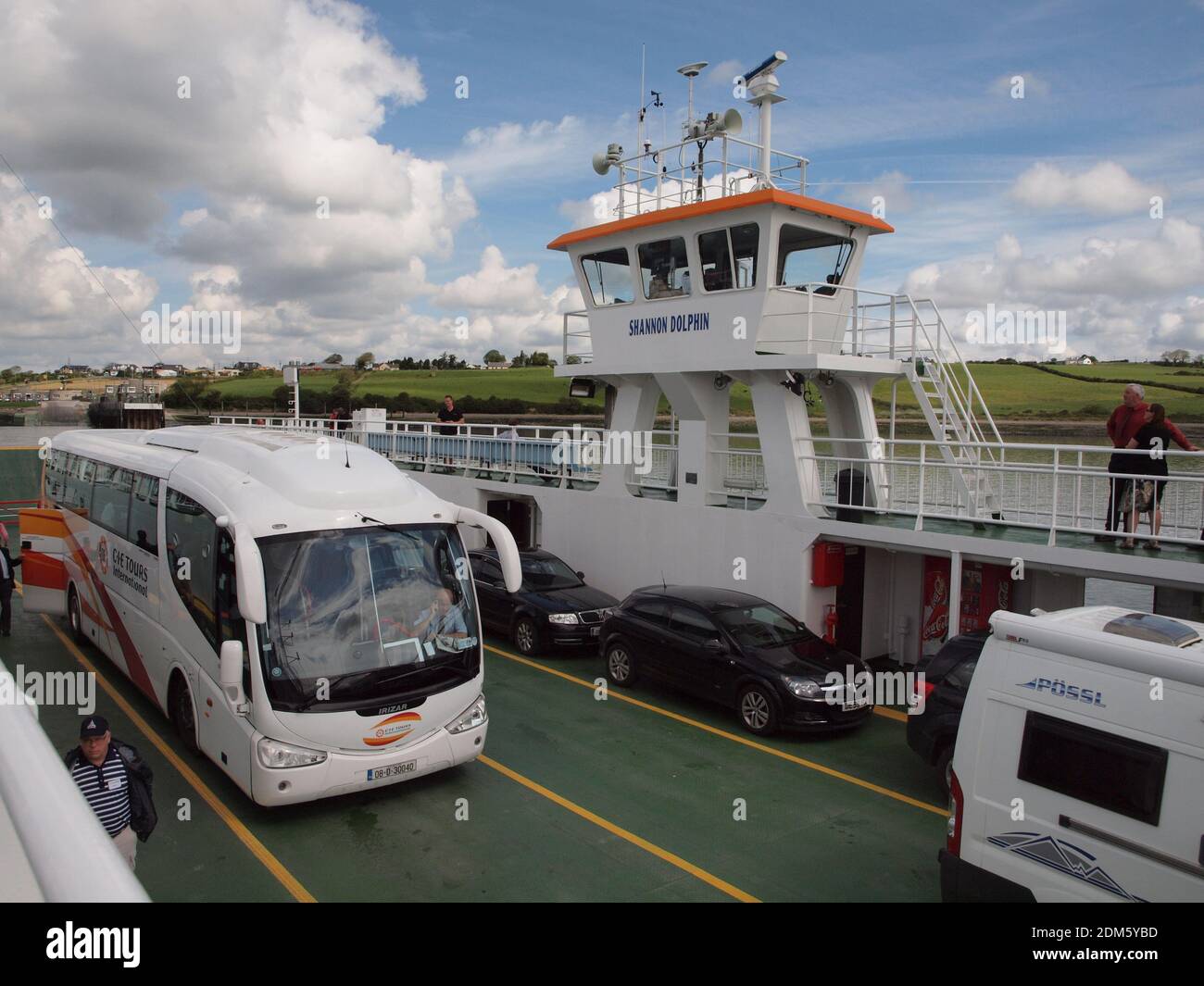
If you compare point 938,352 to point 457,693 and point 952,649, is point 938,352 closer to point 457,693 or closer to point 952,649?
point 952,649

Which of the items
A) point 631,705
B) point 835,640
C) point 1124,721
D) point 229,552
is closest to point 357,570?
point 229,552

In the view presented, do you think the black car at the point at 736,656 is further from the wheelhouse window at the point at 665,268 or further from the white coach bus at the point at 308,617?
the wheelhouse window at the point at 665,268

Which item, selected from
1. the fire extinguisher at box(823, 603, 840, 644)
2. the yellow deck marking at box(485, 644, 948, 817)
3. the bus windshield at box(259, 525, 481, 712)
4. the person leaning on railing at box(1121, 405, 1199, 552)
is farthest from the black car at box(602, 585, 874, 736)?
the person leaning on railing at box(1121, 405, 1199, 552)

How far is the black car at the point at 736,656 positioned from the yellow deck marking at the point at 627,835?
2.90 m

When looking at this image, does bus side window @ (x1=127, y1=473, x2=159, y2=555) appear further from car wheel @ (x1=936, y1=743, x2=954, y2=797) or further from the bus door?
car wheel @ (x1=936, y1=743, x2=954, y2=797)

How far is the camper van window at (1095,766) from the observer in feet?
15.9

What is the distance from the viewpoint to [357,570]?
8.20m

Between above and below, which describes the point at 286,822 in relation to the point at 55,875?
below

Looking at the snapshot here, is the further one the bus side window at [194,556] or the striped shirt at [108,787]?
the bus side window at [194,556]

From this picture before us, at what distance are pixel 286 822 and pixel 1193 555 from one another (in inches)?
397

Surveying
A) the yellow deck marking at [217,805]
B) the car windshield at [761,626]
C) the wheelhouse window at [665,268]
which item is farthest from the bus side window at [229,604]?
the wheelhouse window at [665,268]

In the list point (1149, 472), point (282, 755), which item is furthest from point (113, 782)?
point (1149, 472)

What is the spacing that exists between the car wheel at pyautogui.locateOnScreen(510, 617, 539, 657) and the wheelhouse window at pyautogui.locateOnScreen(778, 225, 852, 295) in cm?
679

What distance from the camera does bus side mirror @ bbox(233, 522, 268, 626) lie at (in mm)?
7418
